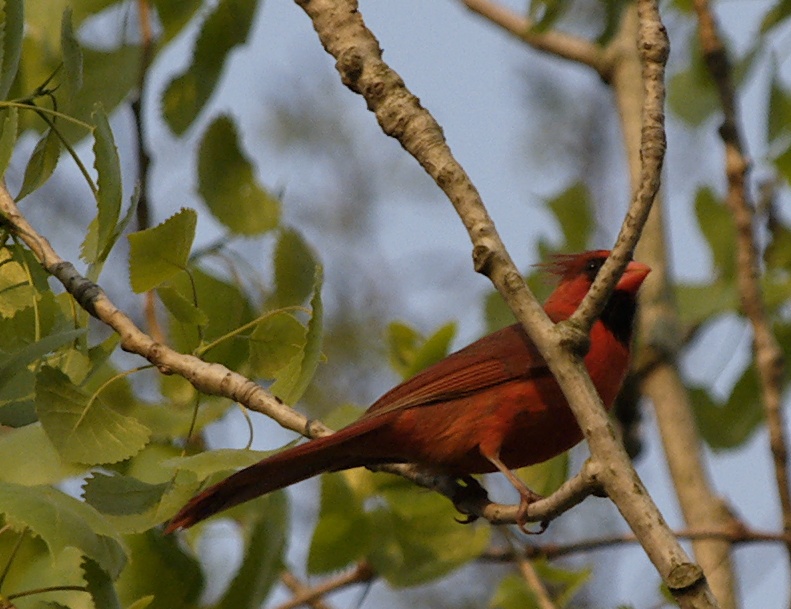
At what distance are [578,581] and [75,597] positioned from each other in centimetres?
151

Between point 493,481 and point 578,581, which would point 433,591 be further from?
point 578,581

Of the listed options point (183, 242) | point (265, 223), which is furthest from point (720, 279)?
point (183, 242)

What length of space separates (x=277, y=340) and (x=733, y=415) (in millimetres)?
2819

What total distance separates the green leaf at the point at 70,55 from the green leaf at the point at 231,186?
0.73 metres

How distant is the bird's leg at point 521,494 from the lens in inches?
111

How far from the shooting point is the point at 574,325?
218 cm

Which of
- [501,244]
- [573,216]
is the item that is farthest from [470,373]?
[573,216]

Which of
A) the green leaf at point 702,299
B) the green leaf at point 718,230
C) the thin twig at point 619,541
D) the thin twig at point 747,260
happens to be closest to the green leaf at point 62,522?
the thin twig at point 619,541

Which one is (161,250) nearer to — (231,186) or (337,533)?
(231,186)

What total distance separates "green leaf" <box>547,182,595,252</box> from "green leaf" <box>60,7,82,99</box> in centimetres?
288

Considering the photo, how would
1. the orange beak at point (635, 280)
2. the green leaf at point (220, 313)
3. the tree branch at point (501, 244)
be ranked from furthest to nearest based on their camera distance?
the orange beak at point (635, 280) → the green leaf at point (220, 313) → the tree branch at point (501, 244)

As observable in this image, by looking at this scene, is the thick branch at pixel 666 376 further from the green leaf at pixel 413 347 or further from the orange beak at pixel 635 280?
the green leaf at pixel 413 347

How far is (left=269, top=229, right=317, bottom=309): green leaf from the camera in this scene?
2.98 m

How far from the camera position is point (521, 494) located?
3191mm
